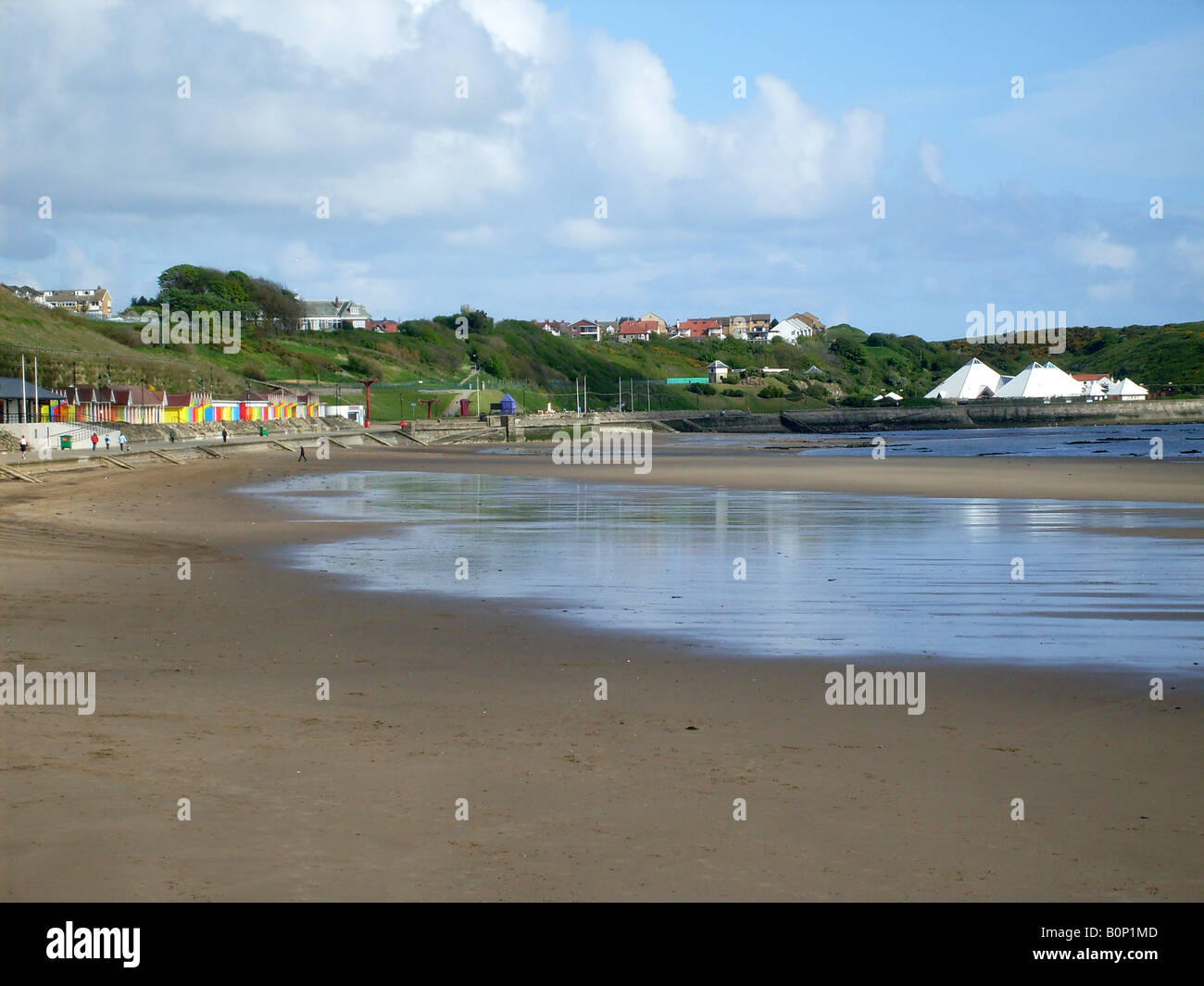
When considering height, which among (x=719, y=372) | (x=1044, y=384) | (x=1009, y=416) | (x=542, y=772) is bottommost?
(x=542, y=772)

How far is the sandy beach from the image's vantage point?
5.68m

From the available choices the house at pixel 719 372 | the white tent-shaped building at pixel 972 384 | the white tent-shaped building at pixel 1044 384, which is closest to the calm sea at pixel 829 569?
the white tent-shaped building at pixel 1044 384

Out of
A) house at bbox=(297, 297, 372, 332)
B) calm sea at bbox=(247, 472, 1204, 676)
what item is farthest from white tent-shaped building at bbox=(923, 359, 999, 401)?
calm sea at bbox=(247, 472, 1204, 676)

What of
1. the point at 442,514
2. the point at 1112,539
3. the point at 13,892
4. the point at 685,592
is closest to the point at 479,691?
the point at 13,892

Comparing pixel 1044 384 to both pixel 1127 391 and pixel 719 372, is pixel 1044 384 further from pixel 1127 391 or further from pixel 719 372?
pixel 719 372

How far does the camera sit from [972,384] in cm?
16862

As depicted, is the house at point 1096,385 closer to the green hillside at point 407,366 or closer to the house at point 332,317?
the green hillside at point 407,366

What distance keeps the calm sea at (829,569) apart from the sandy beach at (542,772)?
4.34 ft

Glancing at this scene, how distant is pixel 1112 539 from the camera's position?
67.3 feet

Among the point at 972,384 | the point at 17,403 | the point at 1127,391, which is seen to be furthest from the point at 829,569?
the point at 972,384

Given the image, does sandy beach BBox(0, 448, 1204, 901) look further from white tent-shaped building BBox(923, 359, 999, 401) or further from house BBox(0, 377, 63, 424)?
white tent-shaped building BBox(923, 359, 999, 401)

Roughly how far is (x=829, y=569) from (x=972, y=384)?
524 ft

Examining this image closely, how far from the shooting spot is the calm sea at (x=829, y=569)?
11.9 meters

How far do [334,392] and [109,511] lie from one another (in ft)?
292
